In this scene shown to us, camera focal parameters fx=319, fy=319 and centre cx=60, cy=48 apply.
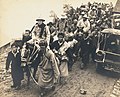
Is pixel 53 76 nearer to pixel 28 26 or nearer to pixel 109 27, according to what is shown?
pixel 109 27

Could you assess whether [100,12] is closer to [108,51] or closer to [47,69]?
[108,51]

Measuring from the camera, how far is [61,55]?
33.2 ft

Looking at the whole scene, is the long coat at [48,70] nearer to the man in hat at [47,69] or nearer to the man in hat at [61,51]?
the man in hat at [47,69]

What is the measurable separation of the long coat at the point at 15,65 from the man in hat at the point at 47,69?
84 cm

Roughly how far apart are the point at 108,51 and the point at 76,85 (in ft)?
6.47

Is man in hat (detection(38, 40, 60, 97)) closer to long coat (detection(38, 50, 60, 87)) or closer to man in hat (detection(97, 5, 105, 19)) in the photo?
long coat (detection(38, 50, 60, 87))

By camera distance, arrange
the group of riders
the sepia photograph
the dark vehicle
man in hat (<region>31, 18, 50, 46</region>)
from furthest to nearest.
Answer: the dark vehicle → man in hat (<region>31, 18, 50, 46</region>) → the sepia photograph → the group of riders

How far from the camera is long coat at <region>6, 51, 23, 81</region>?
32.2 feet

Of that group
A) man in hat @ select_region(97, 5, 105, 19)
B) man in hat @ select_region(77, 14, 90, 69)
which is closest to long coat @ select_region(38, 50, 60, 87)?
man in hat @ select_region(77, 14, 90, 69)

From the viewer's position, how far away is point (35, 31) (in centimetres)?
1048

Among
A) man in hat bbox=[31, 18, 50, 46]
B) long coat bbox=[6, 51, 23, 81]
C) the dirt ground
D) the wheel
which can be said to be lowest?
the dirt ground

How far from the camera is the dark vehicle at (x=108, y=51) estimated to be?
1135cm

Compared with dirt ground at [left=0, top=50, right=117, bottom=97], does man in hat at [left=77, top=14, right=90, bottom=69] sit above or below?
above

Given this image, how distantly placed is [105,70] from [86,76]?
869 mm
